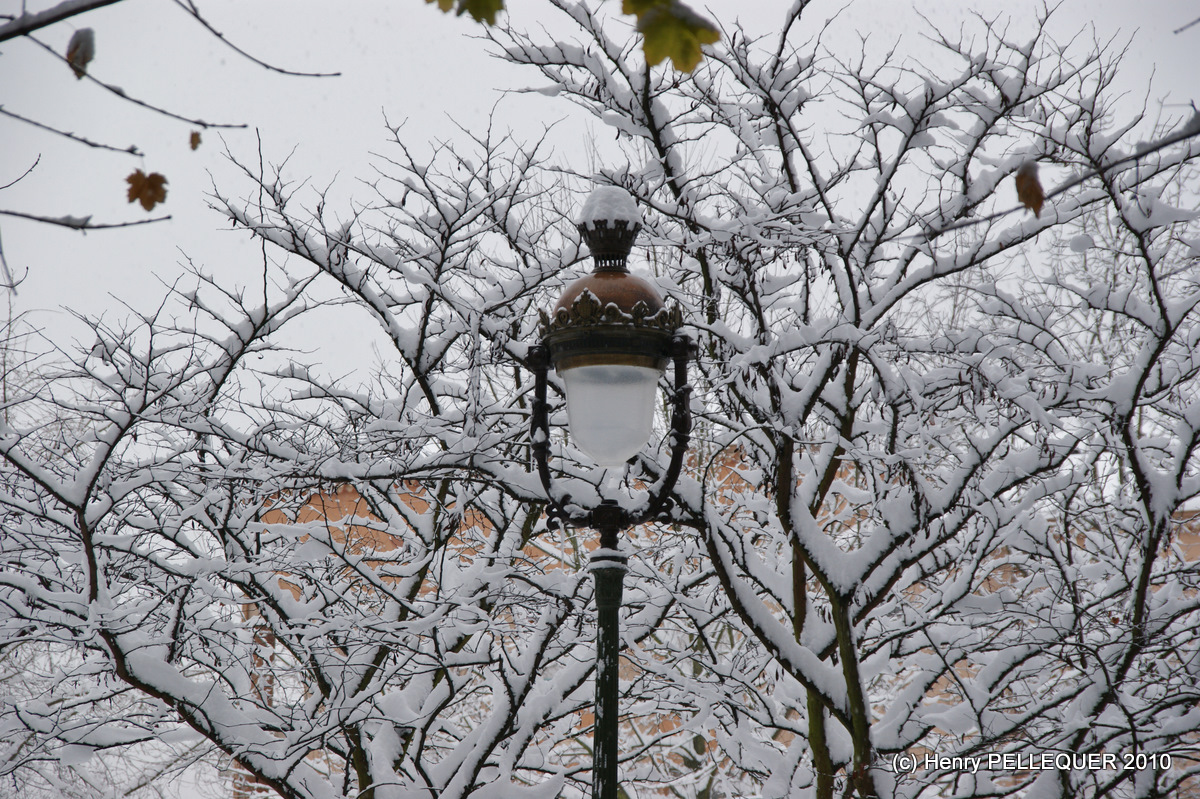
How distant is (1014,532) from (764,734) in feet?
16.1

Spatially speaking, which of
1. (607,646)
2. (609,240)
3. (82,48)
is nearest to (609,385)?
Result: (609,240)

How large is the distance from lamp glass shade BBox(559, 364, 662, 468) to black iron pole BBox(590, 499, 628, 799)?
199 mm

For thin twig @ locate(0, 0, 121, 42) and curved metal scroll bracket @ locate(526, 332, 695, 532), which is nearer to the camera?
thin twig @ locate(0, 0, 121, 42)

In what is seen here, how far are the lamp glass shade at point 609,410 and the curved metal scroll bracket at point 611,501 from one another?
0.16m

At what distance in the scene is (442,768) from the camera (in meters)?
6.42

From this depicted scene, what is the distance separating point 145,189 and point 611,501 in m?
1.75

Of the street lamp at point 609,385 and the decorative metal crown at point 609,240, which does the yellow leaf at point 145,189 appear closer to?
the street lamp at point 609,385

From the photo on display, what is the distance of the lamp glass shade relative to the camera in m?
3.20

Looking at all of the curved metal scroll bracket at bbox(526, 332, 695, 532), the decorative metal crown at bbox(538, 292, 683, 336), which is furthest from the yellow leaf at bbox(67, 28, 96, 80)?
the curved metal scroll bracket at bbox(526, 332, 695, 532)

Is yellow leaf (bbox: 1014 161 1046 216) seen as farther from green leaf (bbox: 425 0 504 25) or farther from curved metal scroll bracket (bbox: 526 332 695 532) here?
curved metal scroll bracket (bbox: 526 332 695 532)

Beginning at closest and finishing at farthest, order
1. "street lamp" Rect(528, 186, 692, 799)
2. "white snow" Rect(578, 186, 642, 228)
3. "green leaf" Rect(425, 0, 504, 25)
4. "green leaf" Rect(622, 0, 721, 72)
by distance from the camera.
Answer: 1. "green leaf" Rect(622, 0, 721, 72)
2. "green leaf" Rect(425, 0, 504, 25)
3. "street lamp" Rect(528, 186, 692, 799)
4. "white snow" Rect(578, 186, 642, 228)

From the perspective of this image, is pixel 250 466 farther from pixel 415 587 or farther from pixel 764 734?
pixel 764 734

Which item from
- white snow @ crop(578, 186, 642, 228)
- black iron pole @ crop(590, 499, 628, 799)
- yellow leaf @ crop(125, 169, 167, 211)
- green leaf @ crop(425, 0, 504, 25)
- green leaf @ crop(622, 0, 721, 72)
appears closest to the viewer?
green leaf @ crop(622, 0, 721, 72)

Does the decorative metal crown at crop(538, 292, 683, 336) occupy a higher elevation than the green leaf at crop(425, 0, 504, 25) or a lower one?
higher
